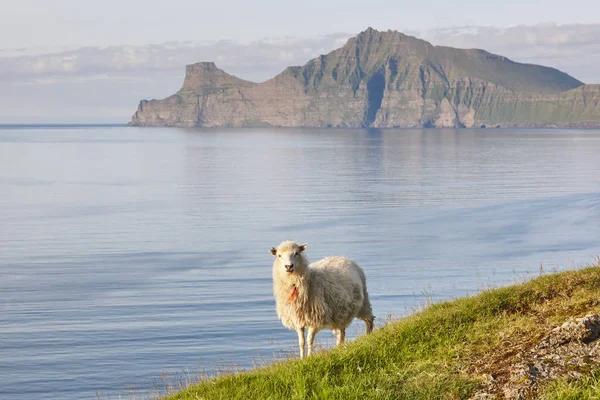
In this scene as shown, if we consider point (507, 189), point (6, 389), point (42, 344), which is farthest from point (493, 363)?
point (507, 189)

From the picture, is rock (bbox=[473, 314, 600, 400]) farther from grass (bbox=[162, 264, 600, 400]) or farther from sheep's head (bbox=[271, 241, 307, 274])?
sheep's head (bbox=[271, 241, 307, 274])

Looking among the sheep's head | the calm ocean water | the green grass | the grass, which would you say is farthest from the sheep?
the green grass

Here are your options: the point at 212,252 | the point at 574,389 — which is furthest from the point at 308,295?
the point at 212,252

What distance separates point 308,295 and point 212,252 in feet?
105

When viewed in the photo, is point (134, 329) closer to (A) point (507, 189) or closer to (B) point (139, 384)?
(B) point (139, 384)

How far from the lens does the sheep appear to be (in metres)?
16.1

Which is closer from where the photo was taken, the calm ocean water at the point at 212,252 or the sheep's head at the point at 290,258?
the sheep's head at the point at 290,258

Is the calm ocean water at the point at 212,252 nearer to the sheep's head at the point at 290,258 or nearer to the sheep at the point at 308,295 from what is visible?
the sheep at the point at 308,295

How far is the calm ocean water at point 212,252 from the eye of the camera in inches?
1097

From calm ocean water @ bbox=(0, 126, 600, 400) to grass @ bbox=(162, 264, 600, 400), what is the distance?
8073mm

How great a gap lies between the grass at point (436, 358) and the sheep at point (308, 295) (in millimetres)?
2991

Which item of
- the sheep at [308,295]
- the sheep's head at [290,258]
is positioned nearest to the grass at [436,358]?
Answer: the sheep at [308,295]

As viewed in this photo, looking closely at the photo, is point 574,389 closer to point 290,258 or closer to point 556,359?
point 556,359

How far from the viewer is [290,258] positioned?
16.0 metres
